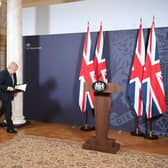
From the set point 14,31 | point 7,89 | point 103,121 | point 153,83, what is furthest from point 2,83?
point 153,83

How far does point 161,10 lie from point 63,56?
2.09 meters

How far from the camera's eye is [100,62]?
159 inches

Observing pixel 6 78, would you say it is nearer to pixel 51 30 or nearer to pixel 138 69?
pixel 51 30

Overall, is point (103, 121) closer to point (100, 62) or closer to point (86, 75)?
point (86, 75)

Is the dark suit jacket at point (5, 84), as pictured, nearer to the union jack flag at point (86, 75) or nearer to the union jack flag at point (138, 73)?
the union jack flag at point (86, 75)

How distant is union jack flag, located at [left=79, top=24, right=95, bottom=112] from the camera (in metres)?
4.04

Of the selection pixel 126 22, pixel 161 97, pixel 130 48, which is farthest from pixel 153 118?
pixel 126 22

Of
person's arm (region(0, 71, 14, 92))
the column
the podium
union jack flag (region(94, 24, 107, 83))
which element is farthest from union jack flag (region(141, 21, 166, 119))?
the column

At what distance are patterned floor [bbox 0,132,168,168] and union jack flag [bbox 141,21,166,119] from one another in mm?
948

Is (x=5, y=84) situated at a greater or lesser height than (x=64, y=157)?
greater

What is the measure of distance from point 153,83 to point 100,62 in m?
1.03

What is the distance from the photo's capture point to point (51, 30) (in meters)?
4.73

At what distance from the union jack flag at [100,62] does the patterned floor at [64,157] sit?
134 cm

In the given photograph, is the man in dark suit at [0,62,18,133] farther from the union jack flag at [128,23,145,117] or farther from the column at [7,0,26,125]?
the union jack flag at [128,23,145,117]
